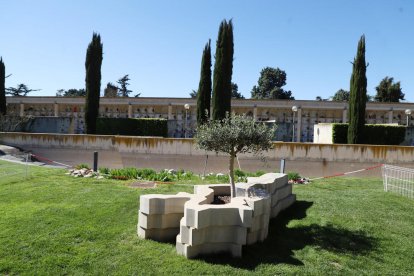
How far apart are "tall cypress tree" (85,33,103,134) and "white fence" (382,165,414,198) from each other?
756 inches

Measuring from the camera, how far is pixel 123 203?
8898 millimetres

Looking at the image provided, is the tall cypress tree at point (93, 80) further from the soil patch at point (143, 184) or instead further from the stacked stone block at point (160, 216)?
the stacked stone block at point (160, 216)

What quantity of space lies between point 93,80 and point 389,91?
128 feet

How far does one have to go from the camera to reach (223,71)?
2211 centimetres

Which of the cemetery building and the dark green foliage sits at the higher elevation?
the cemetery building

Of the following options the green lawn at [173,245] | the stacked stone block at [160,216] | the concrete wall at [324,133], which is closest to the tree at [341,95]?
the concrete wall at [324,133]

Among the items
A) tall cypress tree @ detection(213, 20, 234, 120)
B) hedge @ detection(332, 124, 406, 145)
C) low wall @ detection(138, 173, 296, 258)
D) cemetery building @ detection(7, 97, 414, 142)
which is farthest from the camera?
cemetery building @ detection(7, 97, 414, 142)

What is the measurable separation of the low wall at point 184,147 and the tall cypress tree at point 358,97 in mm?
4039

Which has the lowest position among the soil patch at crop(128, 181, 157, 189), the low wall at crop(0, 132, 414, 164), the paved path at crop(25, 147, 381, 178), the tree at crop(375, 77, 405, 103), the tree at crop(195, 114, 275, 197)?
the soil patch at crop(128, 181, 157, 189)

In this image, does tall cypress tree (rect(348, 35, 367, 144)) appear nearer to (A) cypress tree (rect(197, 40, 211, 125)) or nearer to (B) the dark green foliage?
(A) cypress tree (rect(197, 40, 211, 125))

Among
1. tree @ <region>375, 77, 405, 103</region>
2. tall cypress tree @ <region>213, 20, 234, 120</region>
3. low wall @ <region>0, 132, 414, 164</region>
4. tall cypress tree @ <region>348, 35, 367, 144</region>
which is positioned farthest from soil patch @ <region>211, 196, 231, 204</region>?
tree @ <region>375, 77, 405, 103</region>

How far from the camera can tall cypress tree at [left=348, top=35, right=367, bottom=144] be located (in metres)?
20.2

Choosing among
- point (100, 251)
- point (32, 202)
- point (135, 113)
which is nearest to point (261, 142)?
point (100, 251)

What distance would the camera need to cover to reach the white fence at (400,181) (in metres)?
10.4
